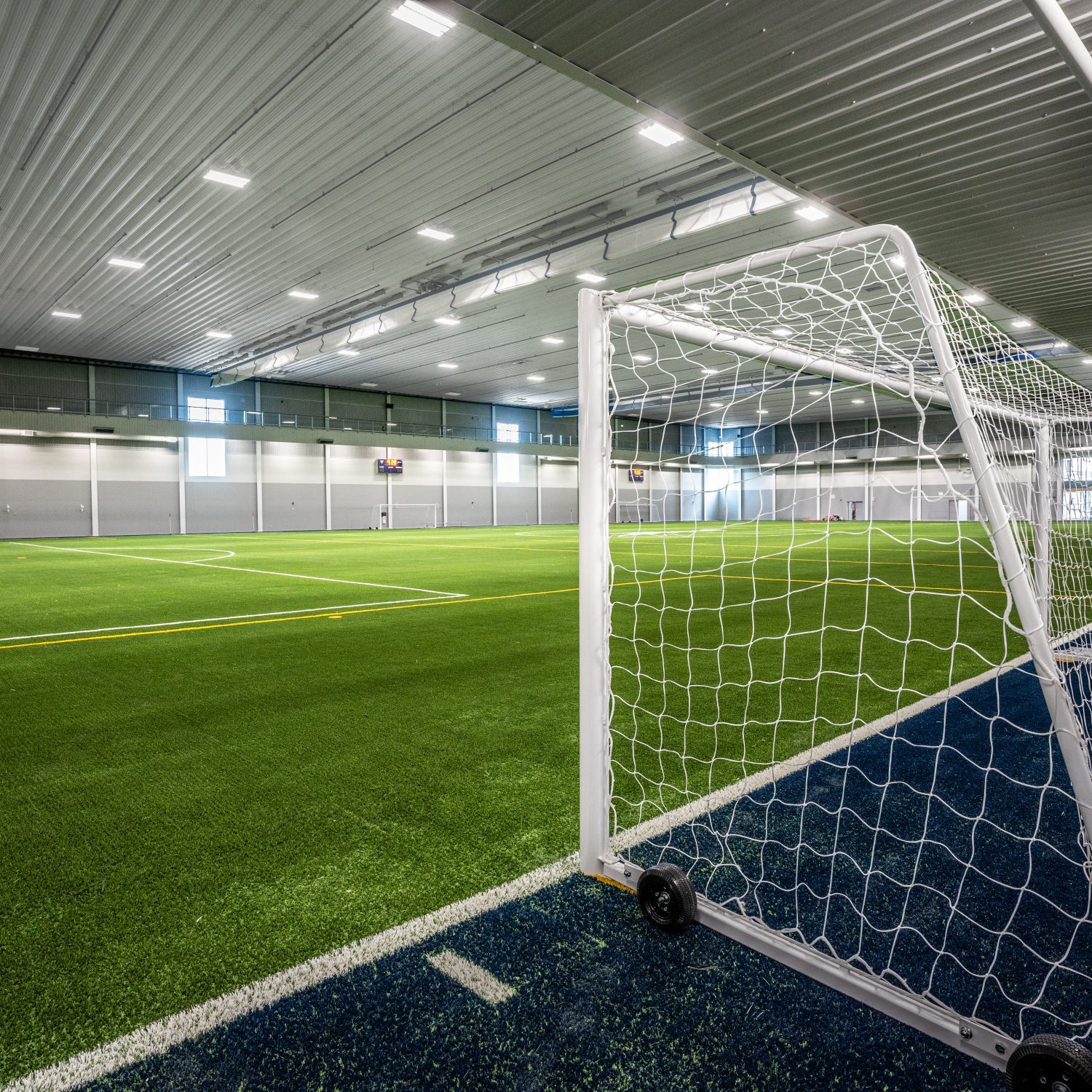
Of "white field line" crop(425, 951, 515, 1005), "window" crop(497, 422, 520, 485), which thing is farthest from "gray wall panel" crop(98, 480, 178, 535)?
"white field line" crop(425, 951, 515, 1005)

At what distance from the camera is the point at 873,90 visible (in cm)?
604

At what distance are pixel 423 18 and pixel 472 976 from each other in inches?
403

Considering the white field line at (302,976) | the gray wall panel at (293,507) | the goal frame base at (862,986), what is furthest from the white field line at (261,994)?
the gray wall panel at (293,507)

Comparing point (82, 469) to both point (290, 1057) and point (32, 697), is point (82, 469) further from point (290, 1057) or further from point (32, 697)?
point (290, 1057)

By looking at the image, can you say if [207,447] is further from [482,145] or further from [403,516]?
[482,145]

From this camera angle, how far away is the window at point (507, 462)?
41.8 metres

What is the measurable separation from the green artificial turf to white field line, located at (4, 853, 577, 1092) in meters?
0.06

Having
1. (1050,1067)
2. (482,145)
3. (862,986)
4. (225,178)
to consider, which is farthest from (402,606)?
(225,178)

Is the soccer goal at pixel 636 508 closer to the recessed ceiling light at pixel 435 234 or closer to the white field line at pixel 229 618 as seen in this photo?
the white field line at pixel 229 618

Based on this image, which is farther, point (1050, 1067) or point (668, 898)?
point (668, 898)

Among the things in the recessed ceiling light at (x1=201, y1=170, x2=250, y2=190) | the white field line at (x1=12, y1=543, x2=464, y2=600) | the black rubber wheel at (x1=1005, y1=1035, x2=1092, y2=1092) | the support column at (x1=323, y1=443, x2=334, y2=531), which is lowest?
the white field line at (x1=12, y1=543, x2=464, y2=600)

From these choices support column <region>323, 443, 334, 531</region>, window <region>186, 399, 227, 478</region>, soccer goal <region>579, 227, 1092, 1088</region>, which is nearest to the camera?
soccer goal <region>579, 227, 1092, 1088</region>

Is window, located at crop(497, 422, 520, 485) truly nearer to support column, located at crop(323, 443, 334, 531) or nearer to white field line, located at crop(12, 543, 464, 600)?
support column, located at crop(323, 443, 334, 531)

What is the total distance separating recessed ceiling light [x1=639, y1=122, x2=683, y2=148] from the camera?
37.0 ft
